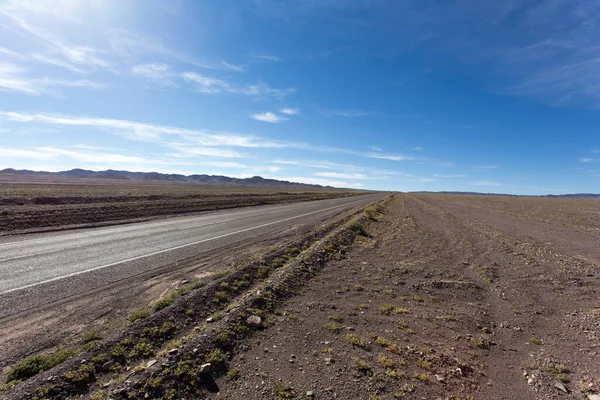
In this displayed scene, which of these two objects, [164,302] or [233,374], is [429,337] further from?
[164,302]

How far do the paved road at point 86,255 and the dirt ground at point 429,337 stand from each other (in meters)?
4.59

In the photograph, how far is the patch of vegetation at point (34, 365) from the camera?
3418mm

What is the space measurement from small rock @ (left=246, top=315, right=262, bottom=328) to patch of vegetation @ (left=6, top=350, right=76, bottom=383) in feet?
7.96

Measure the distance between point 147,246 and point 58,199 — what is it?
21.3m

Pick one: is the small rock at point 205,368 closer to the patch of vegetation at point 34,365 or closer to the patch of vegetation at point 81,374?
the patch of vegetation at point 81,374

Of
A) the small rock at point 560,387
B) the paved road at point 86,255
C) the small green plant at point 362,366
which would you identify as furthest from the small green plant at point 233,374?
the paved road at point 86,255

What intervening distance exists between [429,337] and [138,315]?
198 inches

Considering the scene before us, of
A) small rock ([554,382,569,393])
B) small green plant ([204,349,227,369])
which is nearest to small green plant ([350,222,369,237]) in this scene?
small rock ([554,382,569,393])

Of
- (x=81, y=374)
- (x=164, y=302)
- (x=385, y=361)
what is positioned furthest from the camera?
(x=164, y=302)

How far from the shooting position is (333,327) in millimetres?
4914

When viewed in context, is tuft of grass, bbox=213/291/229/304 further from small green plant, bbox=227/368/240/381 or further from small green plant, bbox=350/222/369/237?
small green plant, bbox=350/222/369/237

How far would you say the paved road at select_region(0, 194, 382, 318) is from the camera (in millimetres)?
5996

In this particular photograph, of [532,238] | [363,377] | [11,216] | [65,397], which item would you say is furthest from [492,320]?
[11,216]

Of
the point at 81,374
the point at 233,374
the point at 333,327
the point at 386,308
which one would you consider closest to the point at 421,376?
the point at 333,327
